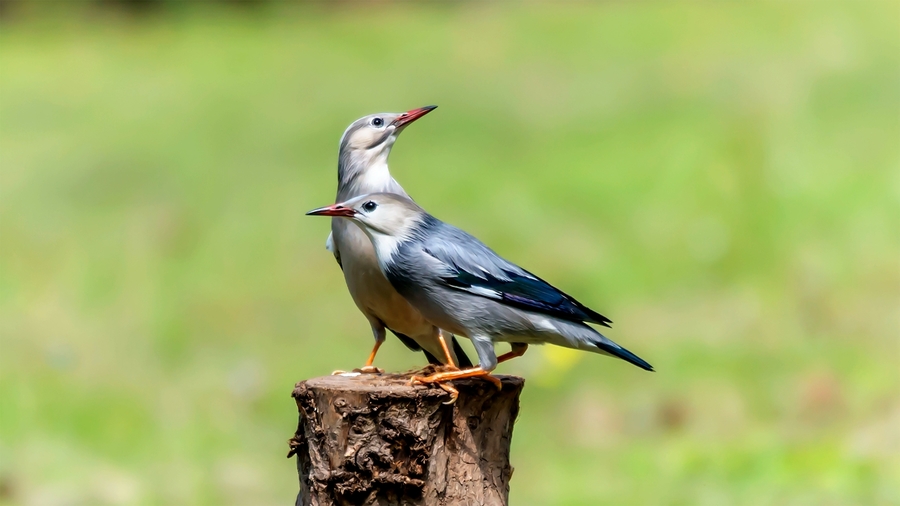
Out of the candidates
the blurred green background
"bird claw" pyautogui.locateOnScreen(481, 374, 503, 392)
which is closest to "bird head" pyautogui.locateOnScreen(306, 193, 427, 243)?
"bird claw" pyautogui.locateOnScreen(481, 374, 503, 392)

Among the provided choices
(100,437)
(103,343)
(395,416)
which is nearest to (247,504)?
(100,437)

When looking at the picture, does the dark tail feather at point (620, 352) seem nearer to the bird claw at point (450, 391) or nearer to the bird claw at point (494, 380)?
the bird claw at point (494, 380)

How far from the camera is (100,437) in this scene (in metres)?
9.05

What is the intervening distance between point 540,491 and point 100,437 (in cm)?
384

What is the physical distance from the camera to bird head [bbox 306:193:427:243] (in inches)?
186

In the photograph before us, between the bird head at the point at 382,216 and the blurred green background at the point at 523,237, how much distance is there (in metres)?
4.52

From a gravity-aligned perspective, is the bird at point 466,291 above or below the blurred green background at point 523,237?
below

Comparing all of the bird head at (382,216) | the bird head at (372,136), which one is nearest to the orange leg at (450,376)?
the bird head at (382,216)

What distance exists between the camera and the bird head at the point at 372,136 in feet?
17.4

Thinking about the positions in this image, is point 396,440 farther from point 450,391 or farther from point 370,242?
point 370,242

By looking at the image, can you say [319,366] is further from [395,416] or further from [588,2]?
[588,2]

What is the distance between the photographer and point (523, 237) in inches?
448

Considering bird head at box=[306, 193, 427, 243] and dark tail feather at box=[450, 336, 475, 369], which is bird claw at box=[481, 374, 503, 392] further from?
dark tail feather at box=[450, 336, 475, 369]

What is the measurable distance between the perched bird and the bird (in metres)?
0.37
